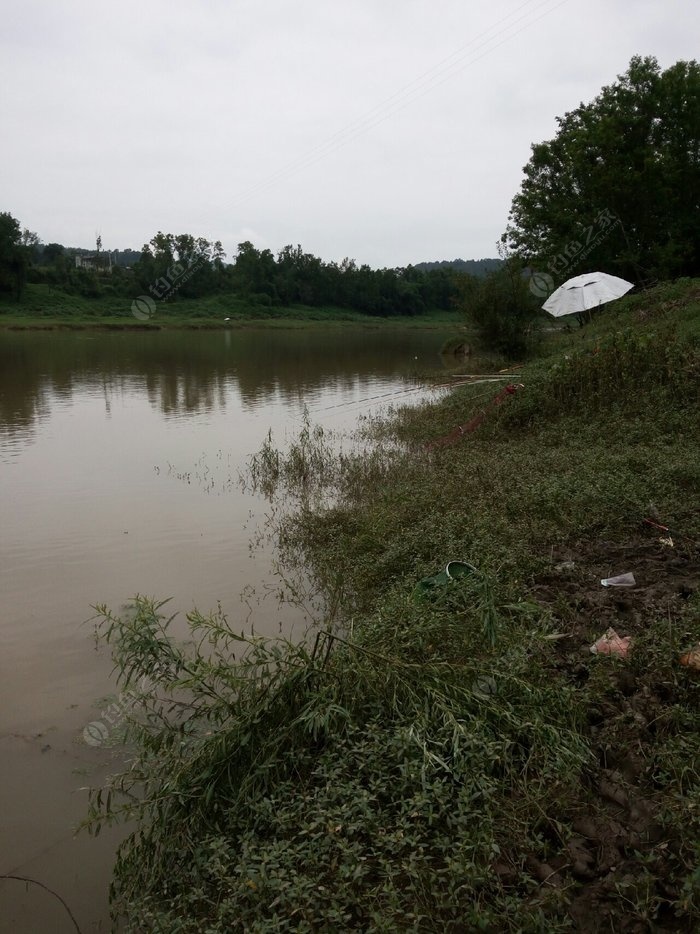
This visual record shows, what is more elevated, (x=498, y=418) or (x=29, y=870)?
(x=498, y=418)

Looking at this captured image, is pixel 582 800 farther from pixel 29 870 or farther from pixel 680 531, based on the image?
pixel 680 531

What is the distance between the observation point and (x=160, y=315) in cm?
6328

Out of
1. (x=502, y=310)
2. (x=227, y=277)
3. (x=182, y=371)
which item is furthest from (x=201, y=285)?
(x=502, y=310)

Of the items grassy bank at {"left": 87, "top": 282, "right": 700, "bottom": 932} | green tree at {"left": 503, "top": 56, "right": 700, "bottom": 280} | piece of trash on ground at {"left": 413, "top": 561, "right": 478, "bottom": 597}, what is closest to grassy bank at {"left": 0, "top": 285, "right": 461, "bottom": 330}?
green tree at {"left": 503, "top": 56, "right": 700, "bottom": 280}

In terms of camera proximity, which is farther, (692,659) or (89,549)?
(89,549)

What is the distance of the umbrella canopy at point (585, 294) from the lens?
1906 centimetres

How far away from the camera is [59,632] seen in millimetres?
5695

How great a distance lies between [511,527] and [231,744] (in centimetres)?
369

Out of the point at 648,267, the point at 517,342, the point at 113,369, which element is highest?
the point at 648,267

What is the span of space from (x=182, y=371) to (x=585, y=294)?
46.6 feet

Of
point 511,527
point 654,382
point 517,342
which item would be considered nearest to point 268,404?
point 517,342
